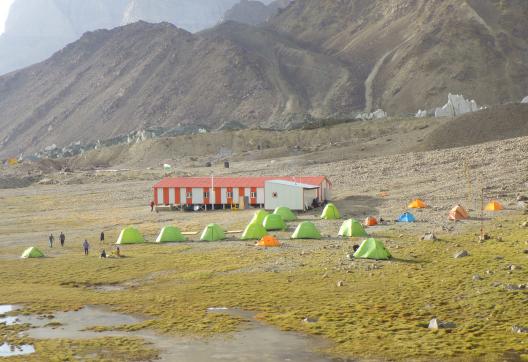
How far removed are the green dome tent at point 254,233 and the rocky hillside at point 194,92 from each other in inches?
4077

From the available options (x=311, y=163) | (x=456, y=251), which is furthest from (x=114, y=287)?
(x=311, y=163)

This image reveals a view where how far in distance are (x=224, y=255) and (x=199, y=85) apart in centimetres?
14265

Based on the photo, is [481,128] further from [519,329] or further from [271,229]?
[519,329]

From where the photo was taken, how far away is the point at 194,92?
17050cm

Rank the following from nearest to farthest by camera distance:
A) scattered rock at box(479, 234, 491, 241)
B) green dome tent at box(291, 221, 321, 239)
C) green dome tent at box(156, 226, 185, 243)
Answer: scattered rock at box(479, 234, 491, 241) < green dome tent at box(291, 221, 321, 239) < green dome tent at box(156, 226, 185, 243)

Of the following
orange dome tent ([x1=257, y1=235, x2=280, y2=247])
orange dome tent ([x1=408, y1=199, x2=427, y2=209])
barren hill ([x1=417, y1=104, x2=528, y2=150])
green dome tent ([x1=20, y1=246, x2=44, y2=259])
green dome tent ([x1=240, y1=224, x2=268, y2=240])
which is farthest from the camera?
barren hill ([x1=417, y1=104, x2=528, y2=150])

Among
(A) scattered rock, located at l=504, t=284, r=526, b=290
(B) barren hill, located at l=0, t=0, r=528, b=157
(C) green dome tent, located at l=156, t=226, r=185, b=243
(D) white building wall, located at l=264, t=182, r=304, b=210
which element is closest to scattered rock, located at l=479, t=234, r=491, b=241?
(A) scattered rock, located at l=504, t=284, r=526, b=290

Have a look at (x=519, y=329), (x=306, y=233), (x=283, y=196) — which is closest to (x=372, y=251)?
(x=306, y=233)

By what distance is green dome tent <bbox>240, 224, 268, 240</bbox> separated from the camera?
38.0 metres

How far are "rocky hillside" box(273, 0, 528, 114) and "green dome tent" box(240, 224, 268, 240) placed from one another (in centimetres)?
10674

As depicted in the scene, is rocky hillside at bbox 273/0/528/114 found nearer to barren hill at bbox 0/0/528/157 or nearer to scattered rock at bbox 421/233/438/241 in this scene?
barren hill at bbox 0/0/528/157

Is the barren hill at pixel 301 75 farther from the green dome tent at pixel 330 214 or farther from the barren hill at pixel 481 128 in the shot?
the green dome tent at pixel 330 214

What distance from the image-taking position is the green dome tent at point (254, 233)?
3799cm

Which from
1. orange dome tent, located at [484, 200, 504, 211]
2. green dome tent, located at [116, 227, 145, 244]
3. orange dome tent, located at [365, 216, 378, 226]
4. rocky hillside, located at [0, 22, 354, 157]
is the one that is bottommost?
green dome tent, located at [116, 227, 145, 244]
